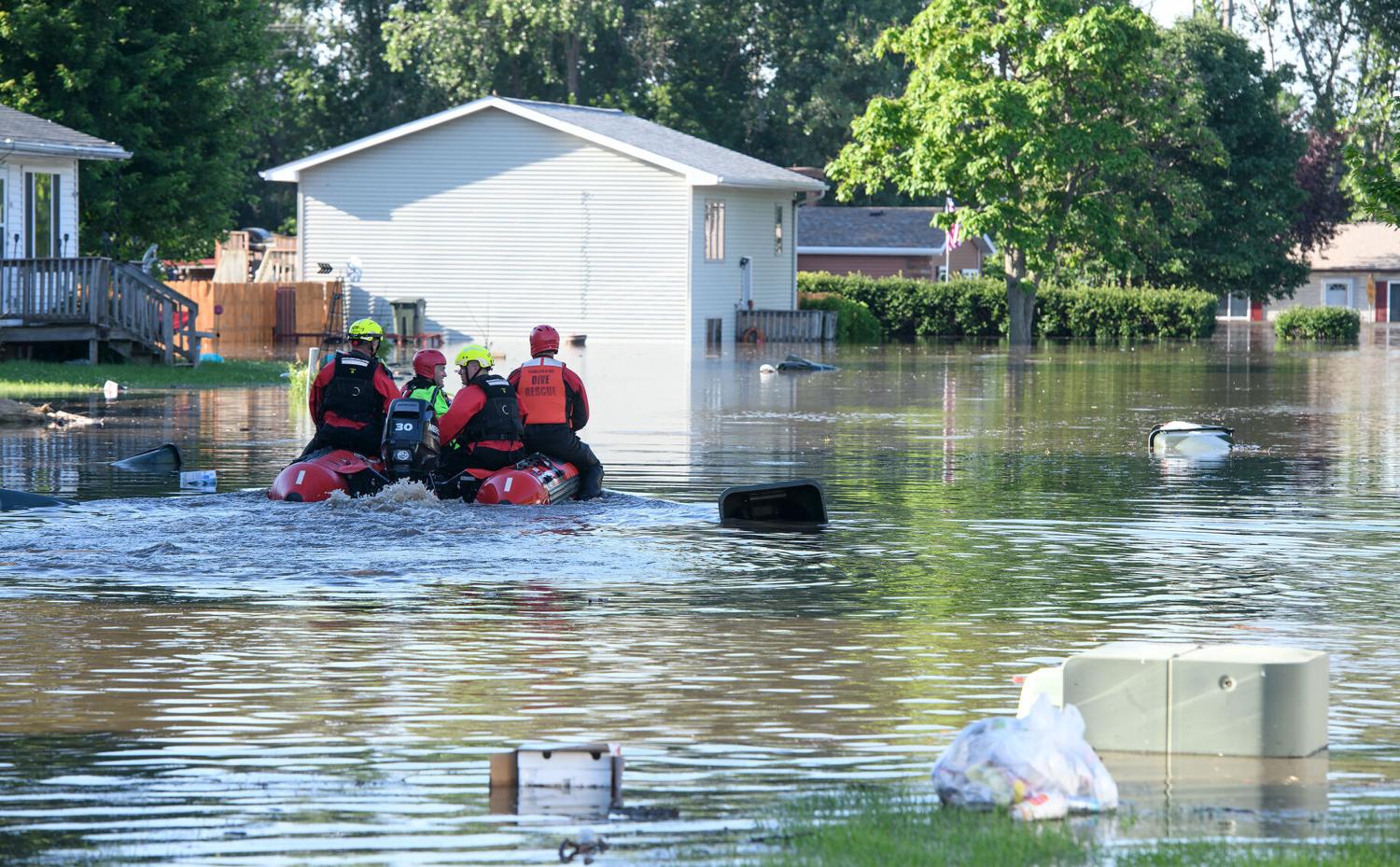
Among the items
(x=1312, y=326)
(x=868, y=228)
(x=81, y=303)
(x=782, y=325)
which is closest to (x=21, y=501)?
(x=81, y=303)

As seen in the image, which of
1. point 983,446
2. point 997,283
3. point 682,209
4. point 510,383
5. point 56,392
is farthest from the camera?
point 997,283

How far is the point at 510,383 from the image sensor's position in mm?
17484

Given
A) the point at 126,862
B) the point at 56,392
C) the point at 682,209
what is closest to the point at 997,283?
the point at 682,209

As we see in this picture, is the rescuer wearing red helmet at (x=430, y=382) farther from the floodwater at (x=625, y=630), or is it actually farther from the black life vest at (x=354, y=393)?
the floodwater at (x=625, y=630)

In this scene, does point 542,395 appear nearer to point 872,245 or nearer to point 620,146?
point 620,146

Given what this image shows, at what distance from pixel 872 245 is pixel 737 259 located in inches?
867

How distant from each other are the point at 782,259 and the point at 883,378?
787 inches

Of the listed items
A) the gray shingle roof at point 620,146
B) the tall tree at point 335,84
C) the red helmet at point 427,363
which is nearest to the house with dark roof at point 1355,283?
the tall tree at point 335,84

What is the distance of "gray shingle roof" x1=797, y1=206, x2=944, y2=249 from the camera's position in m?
76.6

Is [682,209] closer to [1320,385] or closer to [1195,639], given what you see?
[1320,385]

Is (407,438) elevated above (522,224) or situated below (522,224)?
below

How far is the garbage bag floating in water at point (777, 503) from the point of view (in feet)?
54.3

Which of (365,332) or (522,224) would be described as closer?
(365,332)

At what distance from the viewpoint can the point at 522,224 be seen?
52531mm
